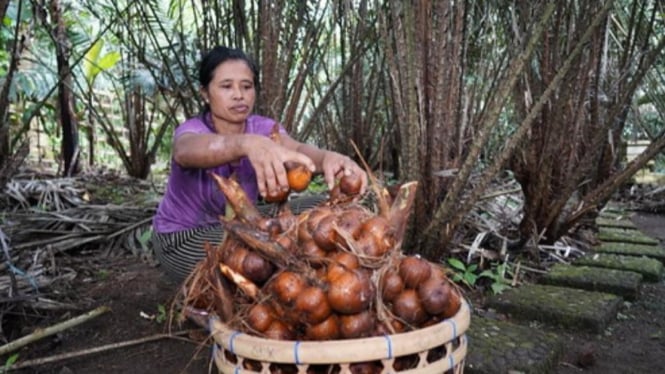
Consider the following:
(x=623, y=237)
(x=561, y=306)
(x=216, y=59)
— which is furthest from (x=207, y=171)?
(x=623, y=237)

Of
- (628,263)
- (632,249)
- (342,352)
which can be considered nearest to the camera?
(342,352)

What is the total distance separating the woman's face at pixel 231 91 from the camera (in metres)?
→ 2.02

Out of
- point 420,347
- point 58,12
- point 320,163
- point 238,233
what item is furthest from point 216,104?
point 58,12

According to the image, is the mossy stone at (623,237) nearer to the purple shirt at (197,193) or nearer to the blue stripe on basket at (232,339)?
the purple shirt at (197,193)

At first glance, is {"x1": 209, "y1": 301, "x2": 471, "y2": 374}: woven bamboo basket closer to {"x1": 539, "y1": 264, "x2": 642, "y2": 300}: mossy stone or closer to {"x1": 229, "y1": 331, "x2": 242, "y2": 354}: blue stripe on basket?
{"x1": 229, "y1": 331, "x2": 242, "y2": 354}: blue stripe on basket

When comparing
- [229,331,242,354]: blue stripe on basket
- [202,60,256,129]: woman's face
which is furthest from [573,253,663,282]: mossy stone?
[229,331,242,354]: blue stripe on basket

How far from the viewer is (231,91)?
6.64 feet

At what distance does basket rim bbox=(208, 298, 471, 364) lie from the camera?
99cm

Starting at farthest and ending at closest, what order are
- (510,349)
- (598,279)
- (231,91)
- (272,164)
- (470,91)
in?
(470,91), (598,279), (231,91), (510,349), (272,164)

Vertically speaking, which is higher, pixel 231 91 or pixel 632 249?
pixel 231 91

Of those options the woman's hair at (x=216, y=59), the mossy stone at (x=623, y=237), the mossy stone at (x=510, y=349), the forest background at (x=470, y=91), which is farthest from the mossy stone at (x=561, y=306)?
the woman's hair at (x=216, y=59)

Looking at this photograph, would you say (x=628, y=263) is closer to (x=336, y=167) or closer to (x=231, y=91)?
(x=336, y=167)

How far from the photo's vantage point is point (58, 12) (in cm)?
500

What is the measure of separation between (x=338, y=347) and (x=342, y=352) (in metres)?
0.01
